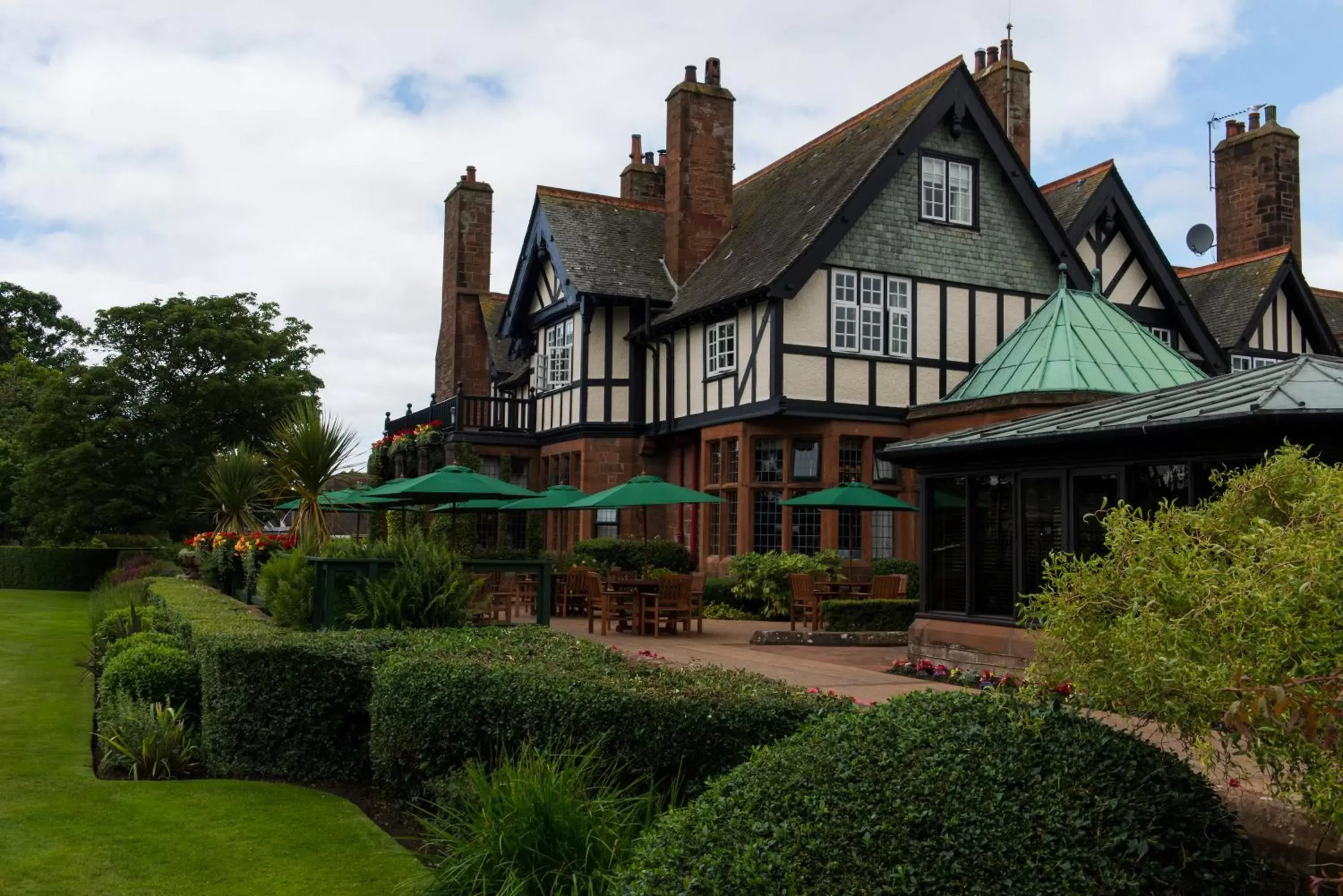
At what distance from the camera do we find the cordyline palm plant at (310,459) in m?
16.7

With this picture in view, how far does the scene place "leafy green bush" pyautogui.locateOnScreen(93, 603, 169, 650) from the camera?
14781 mm

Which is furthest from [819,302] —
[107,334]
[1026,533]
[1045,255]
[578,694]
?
[107,334]

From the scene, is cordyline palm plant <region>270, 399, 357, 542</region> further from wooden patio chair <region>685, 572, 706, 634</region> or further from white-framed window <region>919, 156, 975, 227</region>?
white-framed window <region>919, 156, 975, 227</region>

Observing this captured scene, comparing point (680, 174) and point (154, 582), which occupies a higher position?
point (680, 174)

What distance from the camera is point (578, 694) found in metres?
6.70

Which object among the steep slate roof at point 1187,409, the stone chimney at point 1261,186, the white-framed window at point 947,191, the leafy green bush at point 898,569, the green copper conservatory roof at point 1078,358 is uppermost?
the stone chimney at point 1261,186

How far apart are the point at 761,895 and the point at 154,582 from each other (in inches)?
752

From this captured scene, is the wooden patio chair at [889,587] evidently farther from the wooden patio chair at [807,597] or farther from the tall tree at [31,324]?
the tall tree at [31,324]

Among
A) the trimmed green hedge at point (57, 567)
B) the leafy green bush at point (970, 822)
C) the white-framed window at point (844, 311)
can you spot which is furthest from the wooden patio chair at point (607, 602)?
the trimmed green hedge at point (57, 567)

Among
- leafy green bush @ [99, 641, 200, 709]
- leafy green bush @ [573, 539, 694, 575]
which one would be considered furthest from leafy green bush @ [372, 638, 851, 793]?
leafy green bush @ [573, 539, 694, 575]

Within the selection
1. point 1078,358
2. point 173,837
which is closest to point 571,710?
point 173,837

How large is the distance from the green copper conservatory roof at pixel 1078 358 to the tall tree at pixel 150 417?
25.7 m

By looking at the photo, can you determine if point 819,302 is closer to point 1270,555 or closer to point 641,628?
point 641,628

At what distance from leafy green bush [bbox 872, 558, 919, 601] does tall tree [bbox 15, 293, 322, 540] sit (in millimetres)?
24028
